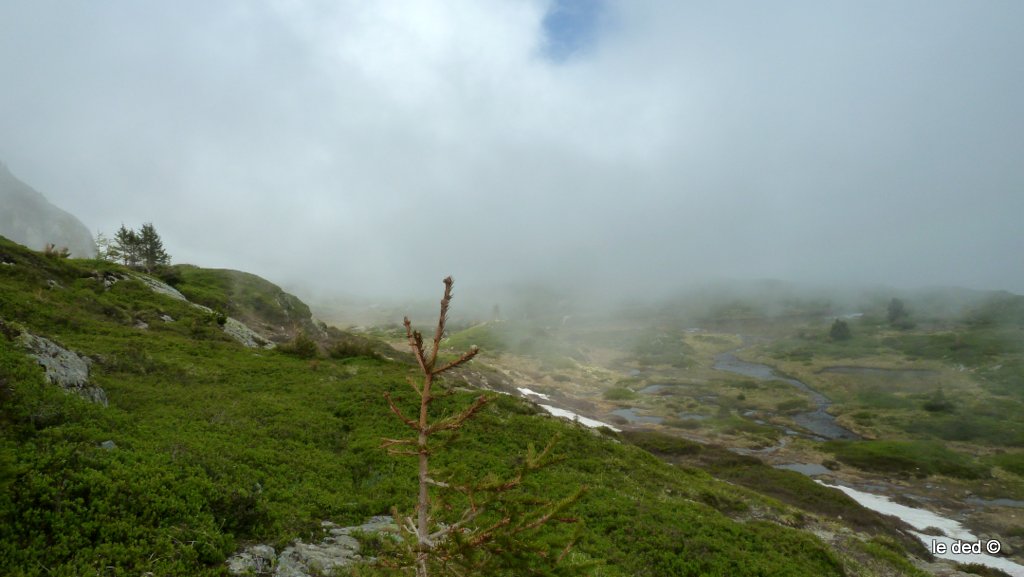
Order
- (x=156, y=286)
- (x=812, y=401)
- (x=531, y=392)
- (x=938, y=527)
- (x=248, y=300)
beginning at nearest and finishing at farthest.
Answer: (x=938, y=527)
(x=156, y=286)
(x=248, y=300)
(x=531, y=392)
(x=812, y=401)

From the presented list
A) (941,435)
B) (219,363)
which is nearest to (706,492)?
(219,363)

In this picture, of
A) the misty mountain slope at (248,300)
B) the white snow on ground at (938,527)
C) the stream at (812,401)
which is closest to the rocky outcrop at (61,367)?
the misty mountain slope at (248,300)

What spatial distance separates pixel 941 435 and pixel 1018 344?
344 feet

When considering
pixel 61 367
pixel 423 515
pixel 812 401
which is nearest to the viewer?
pixel 423 515

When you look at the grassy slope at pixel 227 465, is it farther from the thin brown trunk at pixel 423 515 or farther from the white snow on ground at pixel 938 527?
the white snow on ground at pixel 938 527

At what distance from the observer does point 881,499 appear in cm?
5803

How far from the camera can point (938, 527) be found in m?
49.2

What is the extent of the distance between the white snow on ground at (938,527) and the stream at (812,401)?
35.9 meters

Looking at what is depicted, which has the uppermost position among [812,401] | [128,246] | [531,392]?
[128,246]

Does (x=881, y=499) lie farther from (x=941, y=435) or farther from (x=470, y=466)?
(x=470, y=466)

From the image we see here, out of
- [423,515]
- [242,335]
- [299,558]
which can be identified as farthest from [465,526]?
[242,335]

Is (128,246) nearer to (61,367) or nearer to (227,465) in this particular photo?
(61,367)

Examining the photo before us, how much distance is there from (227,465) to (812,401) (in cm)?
13633

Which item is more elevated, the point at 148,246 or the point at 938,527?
the point at 148,246
